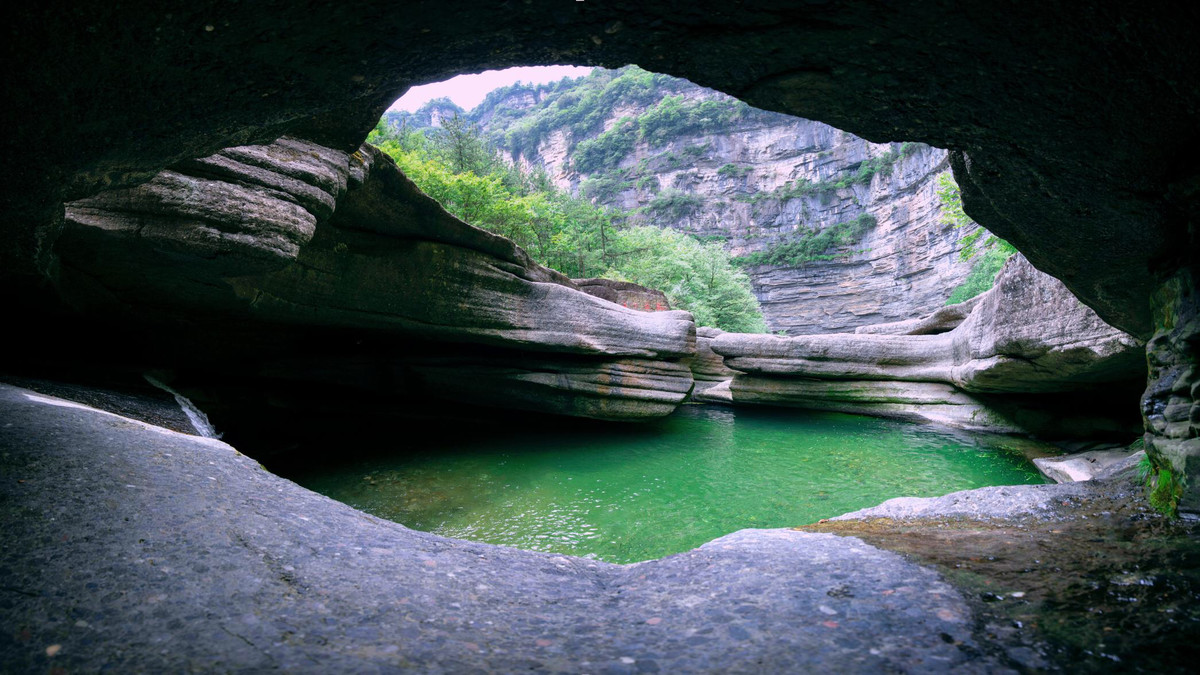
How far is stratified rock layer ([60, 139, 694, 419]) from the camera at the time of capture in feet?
15.3

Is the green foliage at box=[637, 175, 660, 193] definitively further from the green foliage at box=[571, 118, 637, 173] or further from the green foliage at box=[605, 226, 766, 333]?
the green foliage at box=[605, 226, 766, 333]

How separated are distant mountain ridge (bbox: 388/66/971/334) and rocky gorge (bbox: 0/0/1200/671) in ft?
102

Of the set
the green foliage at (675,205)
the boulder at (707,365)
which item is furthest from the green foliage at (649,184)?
the boulder at (707,365)

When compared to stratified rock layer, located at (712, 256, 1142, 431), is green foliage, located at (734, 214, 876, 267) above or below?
above

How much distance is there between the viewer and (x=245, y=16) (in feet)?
5.31

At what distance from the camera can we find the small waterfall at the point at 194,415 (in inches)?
214

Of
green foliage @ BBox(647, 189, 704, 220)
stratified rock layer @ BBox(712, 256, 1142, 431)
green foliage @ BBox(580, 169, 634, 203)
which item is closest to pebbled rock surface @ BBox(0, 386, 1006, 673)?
stratified rock layer @ BBox(712, 256, 1142, 431)

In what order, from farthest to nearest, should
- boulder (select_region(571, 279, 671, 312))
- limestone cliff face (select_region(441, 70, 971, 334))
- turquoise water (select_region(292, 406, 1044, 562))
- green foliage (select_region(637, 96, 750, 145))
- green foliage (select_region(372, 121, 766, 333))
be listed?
green foliage (select_region(637, 96, 750, 145)) → limestone cliff face (select_region(441, 70, 971, 334)) → green foliage (select_region(372, 121, 766, 333)) → boulder (select_region(571, 279, 671, 312)) → turquoise water (select_region(292, 406, 1044, 562))

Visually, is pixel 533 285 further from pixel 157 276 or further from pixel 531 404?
pixel 157 276

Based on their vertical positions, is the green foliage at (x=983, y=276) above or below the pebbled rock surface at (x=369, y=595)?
above

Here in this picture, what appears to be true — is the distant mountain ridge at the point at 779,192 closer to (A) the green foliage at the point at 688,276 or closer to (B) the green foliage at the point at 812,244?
(B) the green foliage at the point at 812,244

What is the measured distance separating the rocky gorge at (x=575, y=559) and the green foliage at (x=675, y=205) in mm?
39769

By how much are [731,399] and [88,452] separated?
14344 mm

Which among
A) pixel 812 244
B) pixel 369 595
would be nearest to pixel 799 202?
pixel 812 244
